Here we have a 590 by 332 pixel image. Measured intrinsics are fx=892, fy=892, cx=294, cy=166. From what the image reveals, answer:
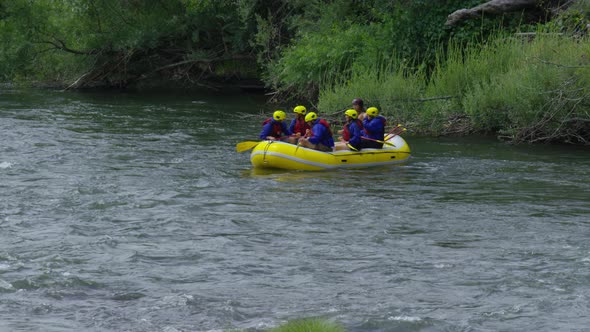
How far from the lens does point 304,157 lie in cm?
1518

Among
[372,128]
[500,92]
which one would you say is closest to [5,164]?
[372,128]

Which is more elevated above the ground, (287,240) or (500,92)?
(500,92)

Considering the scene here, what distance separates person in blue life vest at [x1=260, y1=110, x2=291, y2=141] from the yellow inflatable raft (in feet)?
2.34

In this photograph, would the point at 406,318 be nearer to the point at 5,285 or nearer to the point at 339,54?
the point at 5,285

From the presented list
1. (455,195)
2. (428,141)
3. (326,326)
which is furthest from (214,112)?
(326,326)

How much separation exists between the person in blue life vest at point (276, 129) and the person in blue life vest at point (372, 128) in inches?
56.0

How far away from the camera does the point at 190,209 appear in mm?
12125

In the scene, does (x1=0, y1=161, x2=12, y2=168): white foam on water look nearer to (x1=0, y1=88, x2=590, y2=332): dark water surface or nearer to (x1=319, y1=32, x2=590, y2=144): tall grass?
(x1=0, y1=88, x2=590, y2=332): dark water surface

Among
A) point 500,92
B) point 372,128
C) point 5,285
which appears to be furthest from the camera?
point 500,92

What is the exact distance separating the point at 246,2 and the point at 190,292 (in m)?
19.6

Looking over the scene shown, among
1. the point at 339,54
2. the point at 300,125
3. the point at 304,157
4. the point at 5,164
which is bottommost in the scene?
the point at 5,164

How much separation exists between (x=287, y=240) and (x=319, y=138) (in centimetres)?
516

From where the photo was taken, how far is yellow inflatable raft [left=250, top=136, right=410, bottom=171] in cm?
1513

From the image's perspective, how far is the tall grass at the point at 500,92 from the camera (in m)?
16.5
